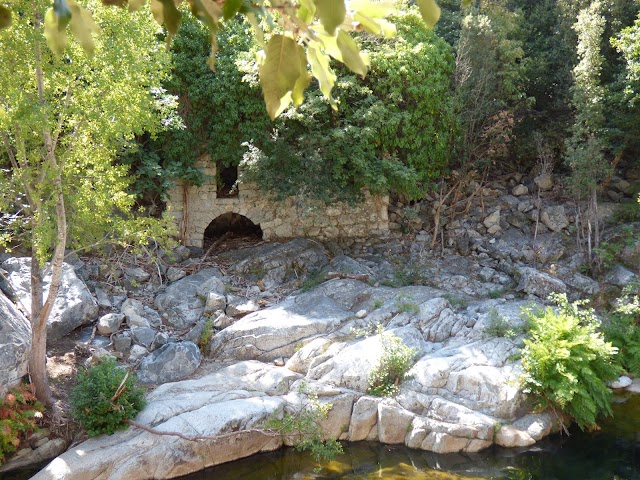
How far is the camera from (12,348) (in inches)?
297

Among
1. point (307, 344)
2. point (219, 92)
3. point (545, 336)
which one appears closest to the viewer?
point (545, 336)

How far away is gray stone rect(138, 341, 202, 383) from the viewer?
8.48 meters

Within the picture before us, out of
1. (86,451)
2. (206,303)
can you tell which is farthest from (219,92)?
(86,451)

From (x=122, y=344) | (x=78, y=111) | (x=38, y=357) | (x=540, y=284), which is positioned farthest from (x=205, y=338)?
(x=540, y=284)

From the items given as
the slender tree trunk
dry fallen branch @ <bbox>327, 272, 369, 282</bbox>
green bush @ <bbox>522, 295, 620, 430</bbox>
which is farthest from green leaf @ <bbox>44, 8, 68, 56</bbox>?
dry fallen branch @ <bbox>327, 272, 369, 282</bbox>

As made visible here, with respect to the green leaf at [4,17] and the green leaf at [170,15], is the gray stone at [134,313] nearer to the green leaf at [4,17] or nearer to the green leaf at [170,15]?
the green leaf at [4,17]

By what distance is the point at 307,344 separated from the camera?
8.95 metres

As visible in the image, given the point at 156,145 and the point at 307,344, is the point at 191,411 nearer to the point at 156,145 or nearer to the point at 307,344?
the point at 307,344

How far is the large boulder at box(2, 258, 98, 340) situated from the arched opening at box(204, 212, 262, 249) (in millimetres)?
4470

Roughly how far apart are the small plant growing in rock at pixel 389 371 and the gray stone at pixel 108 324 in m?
4.06

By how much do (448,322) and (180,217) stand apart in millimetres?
6438

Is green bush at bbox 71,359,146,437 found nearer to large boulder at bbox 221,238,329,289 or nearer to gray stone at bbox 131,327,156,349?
gray stone at bbox 131,327,156,349

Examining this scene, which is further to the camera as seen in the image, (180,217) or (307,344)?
(180,217)

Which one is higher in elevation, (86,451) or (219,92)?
(219,92)
